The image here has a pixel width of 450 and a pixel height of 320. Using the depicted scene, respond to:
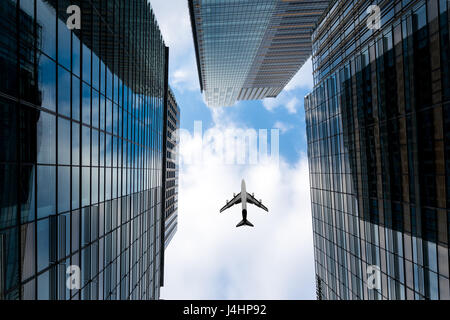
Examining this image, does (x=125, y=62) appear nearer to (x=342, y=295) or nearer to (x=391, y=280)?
(x=391, y=280)

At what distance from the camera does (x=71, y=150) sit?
13445 mm

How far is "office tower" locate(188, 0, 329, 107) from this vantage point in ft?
226

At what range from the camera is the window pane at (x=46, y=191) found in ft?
35.2

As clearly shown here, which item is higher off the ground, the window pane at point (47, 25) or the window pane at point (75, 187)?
the window pane at point (47, 25)

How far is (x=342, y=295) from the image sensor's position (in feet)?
96.8

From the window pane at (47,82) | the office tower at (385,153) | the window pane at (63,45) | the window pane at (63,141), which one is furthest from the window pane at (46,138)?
the office tower at (385,153)

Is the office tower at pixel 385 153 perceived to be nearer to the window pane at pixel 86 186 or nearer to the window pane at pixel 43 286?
the window pane at pixel 86 186

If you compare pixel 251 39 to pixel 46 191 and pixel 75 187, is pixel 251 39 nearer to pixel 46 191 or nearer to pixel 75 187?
pixel 75 187

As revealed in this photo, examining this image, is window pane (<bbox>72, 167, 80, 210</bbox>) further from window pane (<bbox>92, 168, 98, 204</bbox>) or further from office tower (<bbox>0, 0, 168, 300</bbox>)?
window pane (<bbox>92, 168, 98, 204</bbox>)

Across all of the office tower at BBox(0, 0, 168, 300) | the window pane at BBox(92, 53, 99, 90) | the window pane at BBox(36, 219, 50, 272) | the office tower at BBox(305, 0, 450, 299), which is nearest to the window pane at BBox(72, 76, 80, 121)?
the office tower at BBox(0, 0, 168, 300)

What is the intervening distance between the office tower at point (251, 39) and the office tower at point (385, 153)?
85.9 feet
